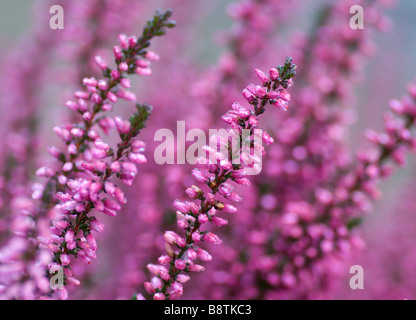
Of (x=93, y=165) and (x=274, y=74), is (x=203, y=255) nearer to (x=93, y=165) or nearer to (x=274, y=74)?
(x=93, y=165)

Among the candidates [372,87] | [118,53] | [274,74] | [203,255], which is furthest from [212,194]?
[372,87]

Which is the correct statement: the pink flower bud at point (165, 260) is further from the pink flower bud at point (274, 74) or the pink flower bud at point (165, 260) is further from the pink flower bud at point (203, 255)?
the pink flower bud at point (274, 74)

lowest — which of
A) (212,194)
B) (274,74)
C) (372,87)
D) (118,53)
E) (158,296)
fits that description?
(158,296)

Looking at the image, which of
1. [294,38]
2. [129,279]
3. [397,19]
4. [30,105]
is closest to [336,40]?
[294,38]

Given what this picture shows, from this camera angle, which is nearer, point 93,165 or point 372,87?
point 93,165

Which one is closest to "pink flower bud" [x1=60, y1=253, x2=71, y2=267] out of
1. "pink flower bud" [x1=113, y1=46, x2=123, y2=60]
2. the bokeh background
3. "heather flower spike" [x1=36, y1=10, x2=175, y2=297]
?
"heather flower spike" [x1=36, y1=10, x2=175, y2=297]

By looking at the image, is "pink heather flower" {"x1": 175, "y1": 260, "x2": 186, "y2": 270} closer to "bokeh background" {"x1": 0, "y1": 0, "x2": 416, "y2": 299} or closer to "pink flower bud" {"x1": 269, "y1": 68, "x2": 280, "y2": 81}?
"pink flower bud" {"x1": 269, "y1": 68, "x2": 280, "y2": 81}

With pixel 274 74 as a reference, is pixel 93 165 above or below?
below

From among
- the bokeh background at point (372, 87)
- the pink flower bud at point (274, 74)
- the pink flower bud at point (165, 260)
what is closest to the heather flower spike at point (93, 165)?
the pink flower bud at point (165, 260)
